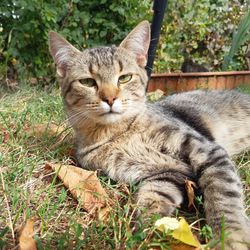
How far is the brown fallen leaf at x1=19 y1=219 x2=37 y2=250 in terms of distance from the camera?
1277 millimetres

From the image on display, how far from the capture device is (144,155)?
2.08m

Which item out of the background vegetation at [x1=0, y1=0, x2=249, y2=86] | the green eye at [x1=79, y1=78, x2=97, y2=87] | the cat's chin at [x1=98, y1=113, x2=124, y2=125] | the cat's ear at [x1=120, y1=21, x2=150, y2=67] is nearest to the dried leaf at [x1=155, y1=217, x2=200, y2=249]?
the cat's chin at [x1=98, y1=113, x2=124, y2=125]

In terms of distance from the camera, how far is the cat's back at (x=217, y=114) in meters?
2.60

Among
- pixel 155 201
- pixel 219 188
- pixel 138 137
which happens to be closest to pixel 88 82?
pixel 138 137

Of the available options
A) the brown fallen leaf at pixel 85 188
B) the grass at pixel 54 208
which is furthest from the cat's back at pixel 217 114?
the brown fallen leaf at pixel 85 188

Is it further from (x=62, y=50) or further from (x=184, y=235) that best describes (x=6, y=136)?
(x=184, y=235)

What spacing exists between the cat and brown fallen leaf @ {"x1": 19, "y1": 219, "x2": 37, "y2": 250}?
522 millimetres

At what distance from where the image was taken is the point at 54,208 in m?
1.61

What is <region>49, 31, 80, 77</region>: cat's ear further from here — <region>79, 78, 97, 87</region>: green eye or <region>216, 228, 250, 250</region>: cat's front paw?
<region>216, 228, 250, 250</region>: cat's front paw

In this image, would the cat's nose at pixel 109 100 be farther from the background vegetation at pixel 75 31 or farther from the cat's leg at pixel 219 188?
the background vegetation at pixel 75 31

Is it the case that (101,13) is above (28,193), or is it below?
above

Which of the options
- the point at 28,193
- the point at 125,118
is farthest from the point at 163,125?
the point at 28,193

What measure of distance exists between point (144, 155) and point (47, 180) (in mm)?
492

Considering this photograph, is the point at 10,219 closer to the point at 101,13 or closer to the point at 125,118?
the point at 125,118
